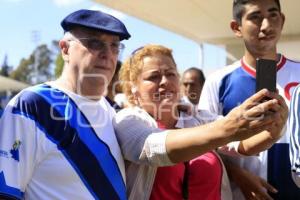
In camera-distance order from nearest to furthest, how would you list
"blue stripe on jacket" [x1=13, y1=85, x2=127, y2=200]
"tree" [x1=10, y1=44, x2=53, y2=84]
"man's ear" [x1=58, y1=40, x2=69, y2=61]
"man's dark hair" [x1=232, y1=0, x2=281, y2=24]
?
"blue stripe on jacket" [x1=13, y1=85, x2=127, y2=200] < "man's ear" [x1=58, y1=40, x2=69, y2=61] < "man's dark hair" [x1=232, y1=0, x2=281, y2=24] < "tree" [x1=10, y1=44, x2=53, y2=84]

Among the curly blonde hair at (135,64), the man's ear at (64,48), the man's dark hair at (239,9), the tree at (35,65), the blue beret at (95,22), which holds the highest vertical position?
the man's dark hair at (239,9)

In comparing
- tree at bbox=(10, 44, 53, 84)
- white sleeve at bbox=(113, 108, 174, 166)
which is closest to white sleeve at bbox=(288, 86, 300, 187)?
white sleeve at bbox=(113, 108, 174, 166)

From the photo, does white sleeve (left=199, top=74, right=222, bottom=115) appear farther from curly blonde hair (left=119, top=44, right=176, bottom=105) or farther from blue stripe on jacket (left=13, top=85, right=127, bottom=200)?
blue stripe on jacket (left=13, top=85, right=127, bottom=200)

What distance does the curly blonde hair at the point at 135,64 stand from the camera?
221 centimetres

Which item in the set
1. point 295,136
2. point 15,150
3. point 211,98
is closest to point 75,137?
point 15,150

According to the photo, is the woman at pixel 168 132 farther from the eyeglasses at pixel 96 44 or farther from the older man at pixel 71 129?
the eyeglasses at pixel 96 44

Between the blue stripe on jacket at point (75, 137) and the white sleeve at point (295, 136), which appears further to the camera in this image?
the white sleeve at point (295, 136)

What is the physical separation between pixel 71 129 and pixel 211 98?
106 cm

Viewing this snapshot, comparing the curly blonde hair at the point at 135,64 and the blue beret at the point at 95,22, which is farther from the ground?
the blue beret at the point at 95,22

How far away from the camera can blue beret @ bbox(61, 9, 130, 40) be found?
1840mm

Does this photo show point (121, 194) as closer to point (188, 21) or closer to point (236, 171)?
point (236, 171)

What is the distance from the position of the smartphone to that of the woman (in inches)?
1.9

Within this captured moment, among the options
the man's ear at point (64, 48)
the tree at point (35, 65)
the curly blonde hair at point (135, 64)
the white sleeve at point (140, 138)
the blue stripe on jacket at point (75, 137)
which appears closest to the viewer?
the blue stripe on jacket at point (75, 137)

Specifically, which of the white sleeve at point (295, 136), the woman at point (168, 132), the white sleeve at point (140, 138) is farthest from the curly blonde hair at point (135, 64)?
the white sleeve at point (295, 136)
